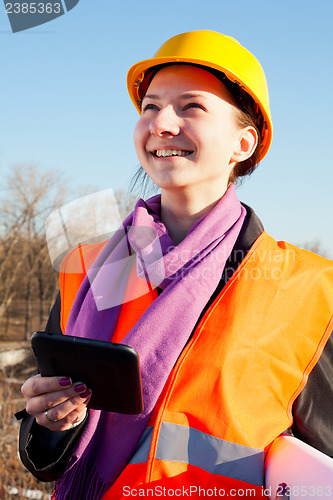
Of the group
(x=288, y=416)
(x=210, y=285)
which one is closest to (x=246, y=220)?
(x=210, y=285)

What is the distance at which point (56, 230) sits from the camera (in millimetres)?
2221

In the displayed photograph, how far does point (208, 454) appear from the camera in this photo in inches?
64.9

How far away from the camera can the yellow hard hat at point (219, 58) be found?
2006 millimetres

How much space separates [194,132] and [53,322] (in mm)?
1056

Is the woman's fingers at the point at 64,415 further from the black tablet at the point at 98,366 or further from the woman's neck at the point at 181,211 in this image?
the woman's neck at the point at 181,211

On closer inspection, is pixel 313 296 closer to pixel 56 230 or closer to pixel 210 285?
pixel 210 285

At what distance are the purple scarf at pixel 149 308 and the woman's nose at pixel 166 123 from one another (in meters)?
0.37

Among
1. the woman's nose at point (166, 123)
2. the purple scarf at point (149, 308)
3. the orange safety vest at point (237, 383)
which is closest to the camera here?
the orange safety vest at point (237, 383)

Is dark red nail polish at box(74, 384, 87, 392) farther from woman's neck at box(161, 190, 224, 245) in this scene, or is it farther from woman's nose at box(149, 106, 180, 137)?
woman's nose at box(149, 106, 180, 137)

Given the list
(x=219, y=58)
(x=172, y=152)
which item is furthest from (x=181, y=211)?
(x=219, y=58)

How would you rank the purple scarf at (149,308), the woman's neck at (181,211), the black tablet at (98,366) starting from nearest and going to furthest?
the black tablet at (98,366) → the purple scarf at (149,308) → the woman's neck at (181,211)

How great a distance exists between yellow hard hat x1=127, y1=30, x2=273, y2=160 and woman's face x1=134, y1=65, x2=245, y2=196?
52 mm

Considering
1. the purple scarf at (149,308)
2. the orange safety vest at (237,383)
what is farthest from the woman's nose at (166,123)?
the orange safety vest at (237,383)

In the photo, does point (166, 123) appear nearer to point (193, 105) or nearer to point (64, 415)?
point (193, 105)
